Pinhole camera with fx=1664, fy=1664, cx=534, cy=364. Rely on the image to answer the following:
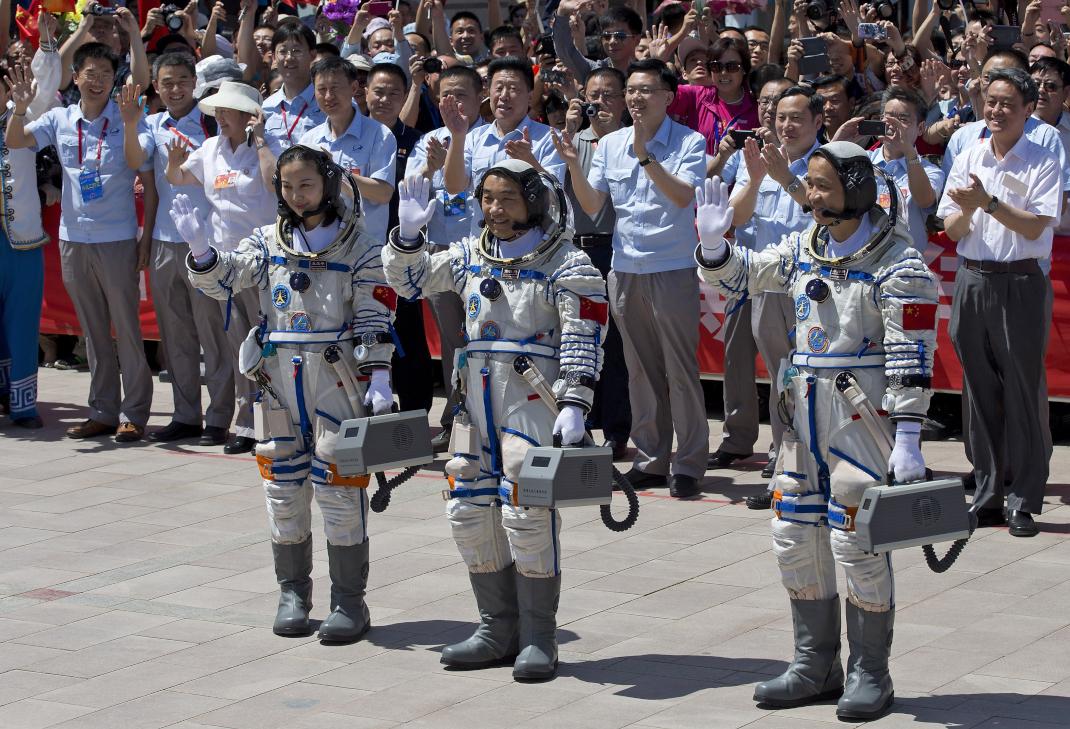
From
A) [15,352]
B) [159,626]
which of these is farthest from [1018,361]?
[15,352]

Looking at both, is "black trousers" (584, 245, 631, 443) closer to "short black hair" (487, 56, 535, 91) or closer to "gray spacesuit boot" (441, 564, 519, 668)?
"short black hair" (487, 56, 535, 91)

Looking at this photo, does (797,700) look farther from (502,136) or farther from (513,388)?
(502,136)

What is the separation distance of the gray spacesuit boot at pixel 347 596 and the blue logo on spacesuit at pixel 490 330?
1133 millimetres

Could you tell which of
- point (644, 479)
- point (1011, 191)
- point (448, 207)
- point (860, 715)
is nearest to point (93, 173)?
point (448, 207)

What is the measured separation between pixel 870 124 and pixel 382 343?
3444mm

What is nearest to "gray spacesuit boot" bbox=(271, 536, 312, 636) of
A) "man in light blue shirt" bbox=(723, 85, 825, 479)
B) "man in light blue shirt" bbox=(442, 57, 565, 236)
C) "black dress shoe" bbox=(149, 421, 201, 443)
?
"man in light blue shirt" bbox=(723, 85, 825, 479)

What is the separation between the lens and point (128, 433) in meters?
11.1

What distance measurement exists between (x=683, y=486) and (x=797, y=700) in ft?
11.2

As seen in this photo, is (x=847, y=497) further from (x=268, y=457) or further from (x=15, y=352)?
(x=15, y=352)

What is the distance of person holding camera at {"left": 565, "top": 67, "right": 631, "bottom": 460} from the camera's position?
31.8ft

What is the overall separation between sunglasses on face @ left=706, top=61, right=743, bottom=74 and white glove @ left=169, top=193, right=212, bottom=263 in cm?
453

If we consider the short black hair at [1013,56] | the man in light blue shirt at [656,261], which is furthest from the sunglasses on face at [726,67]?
the short black hair at [1013,56]

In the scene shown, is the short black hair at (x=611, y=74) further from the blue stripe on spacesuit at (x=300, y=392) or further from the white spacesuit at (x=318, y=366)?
the blue stripe on spacesuit at (x=300, y=392)

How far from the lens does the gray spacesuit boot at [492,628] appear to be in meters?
6.48
